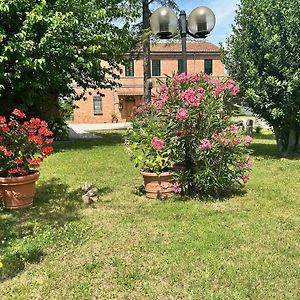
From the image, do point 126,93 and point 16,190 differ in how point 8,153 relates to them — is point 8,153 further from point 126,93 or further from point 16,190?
point 126,93

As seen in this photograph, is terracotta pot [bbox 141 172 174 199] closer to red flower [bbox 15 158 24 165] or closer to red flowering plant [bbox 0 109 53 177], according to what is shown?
red flowering plant [bbox 0 109 53 177]

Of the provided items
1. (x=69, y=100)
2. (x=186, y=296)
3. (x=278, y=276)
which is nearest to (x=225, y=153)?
(x=278, y=276)

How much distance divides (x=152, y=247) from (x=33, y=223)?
5.61 feet

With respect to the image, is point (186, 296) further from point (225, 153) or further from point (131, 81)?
point (131, 81)

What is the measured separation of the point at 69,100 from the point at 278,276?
14290 millimetres

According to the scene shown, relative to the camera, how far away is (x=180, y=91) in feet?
16.8

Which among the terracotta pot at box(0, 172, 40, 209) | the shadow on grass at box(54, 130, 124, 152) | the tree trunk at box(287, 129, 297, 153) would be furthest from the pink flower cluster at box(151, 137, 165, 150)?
the shadow on grass at box(54, 130, 124, 152)

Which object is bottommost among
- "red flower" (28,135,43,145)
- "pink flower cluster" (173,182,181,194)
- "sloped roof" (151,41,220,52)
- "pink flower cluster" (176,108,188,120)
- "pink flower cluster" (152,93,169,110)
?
"pink flower cluster" (173,182,181,194)

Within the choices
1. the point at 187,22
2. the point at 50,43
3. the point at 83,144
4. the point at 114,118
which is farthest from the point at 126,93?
the point at 187,22

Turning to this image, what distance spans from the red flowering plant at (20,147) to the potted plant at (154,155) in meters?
1.43

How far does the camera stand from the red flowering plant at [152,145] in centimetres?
524

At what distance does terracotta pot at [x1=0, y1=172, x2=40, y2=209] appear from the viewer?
4699 millimetres

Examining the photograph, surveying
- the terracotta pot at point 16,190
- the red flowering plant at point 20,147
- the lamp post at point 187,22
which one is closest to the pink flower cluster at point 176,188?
the lamp post at point 187,22

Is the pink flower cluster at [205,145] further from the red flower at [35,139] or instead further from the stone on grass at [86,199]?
the red flower at [35,139]
